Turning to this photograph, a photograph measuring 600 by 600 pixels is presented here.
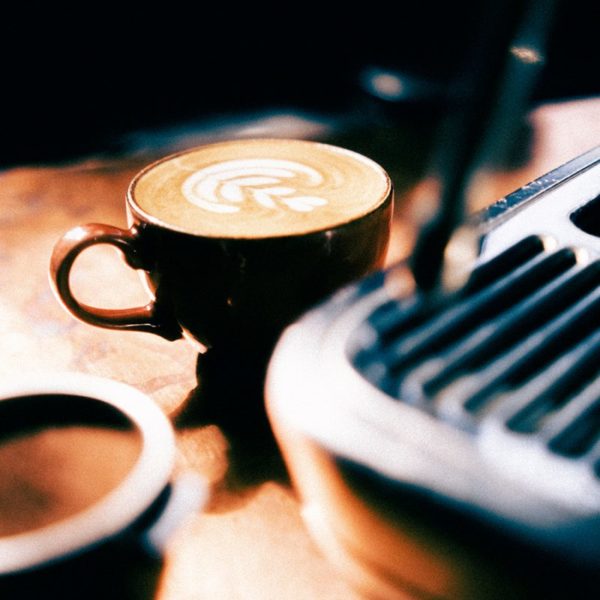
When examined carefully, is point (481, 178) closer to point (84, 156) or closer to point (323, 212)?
point (323, 212)

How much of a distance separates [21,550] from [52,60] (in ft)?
5.19

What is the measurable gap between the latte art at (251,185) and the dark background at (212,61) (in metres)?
0.65

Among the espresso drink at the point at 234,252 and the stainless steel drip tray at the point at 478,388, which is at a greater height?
the stainless steel drip tray at the point at 478,388

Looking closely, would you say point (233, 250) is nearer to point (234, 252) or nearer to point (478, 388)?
point (234, 252)

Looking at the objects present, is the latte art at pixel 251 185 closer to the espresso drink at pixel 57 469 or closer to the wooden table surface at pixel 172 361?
the wooden table surface at pixel 172 361

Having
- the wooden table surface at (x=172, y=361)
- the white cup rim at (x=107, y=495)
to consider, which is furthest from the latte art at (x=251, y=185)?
the white cup rim at (x=107, y=495)

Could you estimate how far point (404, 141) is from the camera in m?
1.17

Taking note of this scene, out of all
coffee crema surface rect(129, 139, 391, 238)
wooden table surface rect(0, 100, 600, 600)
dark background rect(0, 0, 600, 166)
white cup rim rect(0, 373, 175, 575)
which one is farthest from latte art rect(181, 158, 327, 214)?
dark background rect(0, 0, 600, 166)

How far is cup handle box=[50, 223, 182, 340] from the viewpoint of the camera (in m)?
0.48

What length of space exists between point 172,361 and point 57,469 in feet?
0.73

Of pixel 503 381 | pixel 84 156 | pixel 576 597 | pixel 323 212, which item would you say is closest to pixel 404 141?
pixel 84 156

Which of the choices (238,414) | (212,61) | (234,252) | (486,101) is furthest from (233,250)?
(212,61)

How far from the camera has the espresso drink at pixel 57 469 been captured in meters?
0.33

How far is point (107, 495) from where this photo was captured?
319 millimetres
